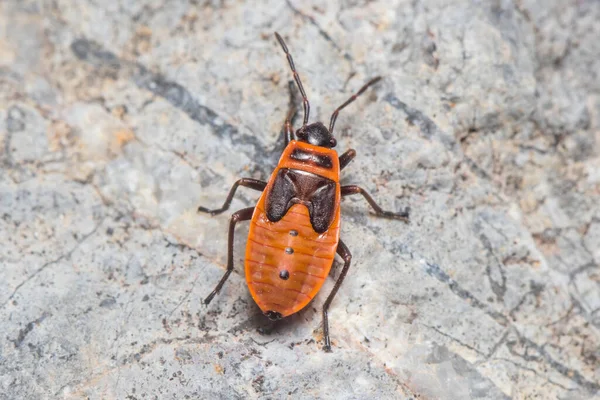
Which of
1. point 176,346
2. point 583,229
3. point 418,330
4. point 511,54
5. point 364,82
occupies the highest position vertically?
point 511,54

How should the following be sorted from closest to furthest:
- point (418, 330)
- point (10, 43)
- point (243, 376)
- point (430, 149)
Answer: point (243, 376) < point (418, 330) < point (430, 149) < point (10, 43)

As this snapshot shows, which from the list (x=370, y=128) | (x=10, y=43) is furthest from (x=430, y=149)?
(x=10, y=43)

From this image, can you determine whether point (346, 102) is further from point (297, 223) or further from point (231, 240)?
point (231, 240)

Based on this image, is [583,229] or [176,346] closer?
[176,346]

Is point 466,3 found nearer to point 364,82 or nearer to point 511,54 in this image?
point 511,54

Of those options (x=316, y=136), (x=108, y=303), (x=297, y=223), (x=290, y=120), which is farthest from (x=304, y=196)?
(x=108, y=303)

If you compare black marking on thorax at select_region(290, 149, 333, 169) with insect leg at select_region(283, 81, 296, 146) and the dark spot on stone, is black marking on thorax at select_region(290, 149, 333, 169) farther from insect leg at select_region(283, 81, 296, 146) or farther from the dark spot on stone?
the dark spot on stone

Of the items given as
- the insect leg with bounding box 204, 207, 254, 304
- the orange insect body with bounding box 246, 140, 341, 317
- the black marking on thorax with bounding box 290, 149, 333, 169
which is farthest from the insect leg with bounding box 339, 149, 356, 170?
the insect leg with bounding box 204, 207, 254, 304
